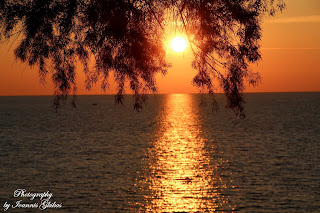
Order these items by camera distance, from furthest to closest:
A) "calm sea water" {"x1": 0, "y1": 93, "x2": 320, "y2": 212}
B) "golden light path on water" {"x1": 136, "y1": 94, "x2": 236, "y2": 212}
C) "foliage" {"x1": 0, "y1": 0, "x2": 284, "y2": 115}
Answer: "calm sea water" {"x1": 0, "y1": 93, "x2": 320, "y2": 212} → "golden light path on water" {"x1": 136, "y1": 94, "x2": 236, "y2": 212} → "foliage" {"x1": 0, "y1": 0, "x2": 284, "y2": 115}

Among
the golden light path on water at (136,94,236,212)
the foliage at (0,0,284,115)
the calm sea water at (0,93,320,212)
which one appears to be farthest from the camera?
the calm sea water at (0,93,320,212)

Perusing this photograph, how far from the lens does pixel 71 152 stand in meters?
69.6

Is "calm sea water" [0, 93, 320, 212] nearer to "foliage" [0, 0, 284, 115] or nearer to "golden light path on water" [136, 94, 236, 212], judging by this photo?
"golden light path on water" [136, 94, 236, 212]

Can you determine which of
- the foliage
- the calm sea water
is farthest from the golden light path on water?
the foliage

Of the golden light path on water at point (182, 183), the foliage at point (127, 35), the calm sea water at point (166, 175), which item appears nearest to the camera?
the foliage at point (127, 35)

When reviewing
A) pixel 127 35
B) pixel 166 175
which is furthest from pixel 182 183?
pixel 127 35

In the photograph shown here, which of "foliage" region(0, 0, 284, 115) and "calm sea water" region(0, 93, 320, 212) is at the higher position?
"foliage" region(0, 0, 284, 115)

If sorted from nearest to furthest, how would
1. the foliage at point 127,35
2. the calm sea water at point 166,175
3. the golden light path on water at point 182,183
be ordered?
1. the foliage at point 127,35
2. the golden light path on water at point 182,183
3. the calm sea water at point 166,175

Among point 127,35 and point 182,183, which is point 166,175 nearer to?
point 182,183

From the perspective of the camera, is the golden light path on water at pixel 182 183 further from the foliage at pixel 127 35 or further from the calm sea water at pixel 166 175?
the foliage at pixel 127 35

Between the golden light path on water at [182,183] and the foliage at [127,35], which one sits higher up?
the foliage at [127,35]

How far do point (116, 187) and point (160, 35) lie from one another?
104ft

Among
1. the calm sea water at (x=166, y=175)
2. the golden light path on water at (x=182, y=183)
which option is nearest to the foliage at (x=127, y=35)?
the calm sea water at (x=166, y=175)

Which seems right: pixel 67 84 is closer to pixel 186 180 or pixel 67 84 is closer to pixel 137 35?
pixel 137 35
